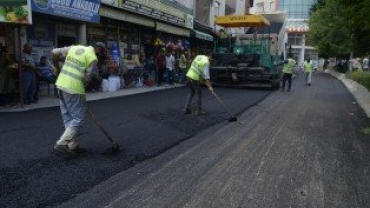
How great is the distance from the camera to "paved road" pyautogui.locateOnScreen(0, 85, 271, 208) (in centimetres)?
494

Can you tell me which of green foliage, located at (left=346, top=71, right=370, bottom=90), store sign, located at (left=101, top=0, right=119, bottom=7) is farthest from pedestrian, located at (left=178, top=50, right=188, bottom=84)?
green foliage, located at (left=346, top=71, right=370, bottom=90)

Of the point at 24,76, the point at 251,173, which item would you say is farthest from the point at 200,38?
the point at 251,173

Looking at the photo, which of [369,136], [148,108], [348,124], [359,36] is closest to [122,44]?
[148,108]

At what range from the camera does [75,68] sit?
20.2 ft

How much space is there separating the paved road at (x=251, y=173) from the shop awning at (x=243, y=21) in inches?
436

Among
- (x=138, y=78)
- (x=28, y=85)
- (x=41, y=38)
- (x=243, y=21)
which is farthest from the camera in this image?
(x=243, y=21)

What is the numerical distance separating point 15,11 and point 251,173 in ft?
22.4

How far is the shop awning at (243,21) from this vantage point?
20.0 meters

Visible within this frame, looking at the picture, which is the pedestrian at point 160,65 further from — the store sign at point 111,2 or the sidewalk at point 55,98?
the store sign at point 111,2

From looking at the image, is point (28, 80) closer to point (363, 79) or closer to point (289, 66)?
point (289, 66)

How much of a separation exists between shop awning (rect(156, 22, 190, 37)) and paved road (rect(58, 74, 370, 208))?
11496 mm

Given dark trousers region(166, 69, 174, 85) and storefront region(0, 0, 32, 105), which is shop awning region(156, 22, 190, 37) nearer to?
→ dark trousers region(166, 69, 174, 85)

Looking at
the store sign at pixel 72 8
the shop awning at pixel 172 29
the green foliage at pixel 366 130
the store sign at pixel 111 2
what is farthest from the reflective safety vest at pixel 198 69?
the shop awning at pixel 172 29

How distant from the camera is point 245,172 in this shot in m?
5.96
